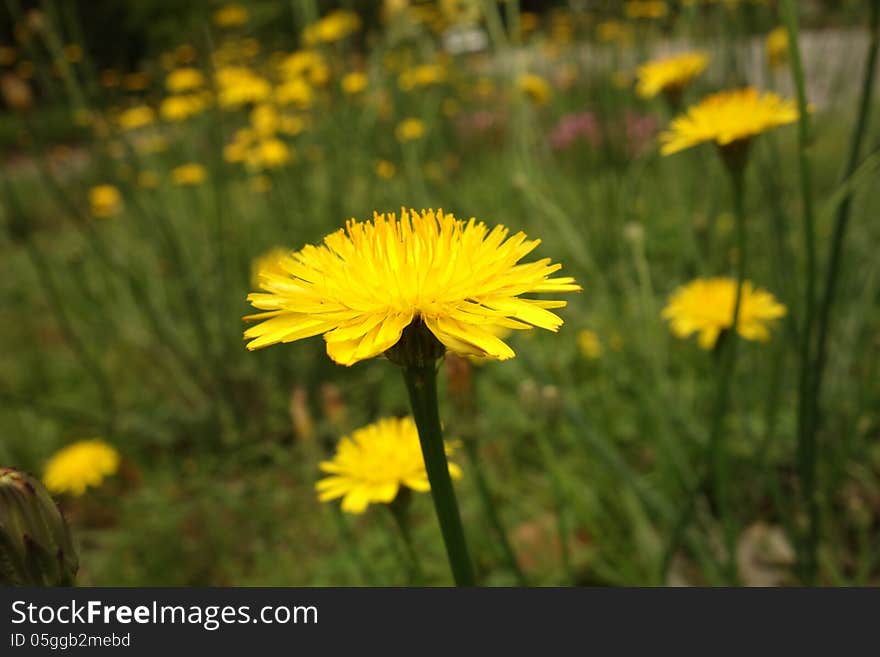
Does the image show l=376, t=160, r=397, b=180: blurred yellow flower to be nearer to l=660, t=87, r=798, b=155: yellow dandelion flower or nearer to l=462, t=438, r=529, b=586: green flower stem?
l=660, t=87, r=798, b=155: yellow dandelion flower

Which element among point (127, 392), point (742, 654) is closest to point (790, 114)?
point (742, 654)

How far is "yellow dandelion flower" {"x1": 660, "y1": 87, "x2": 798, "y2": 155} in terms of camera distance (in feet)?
2.79

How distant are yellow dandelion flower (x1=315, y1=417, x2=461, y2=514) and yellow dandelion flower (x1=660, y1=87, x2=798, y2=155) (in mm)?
503

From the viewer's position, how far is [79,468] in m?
1.74

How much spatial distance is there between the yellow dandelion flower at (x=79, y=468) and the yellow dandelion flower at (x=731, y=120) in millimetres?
1547

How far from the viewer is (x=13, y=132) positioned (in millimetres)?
6660

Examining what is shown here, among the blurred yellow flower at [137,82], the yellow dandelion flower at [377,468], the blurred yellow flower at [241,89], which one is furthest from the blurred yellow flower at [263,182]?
the yellow dandelion flower at [377,468]

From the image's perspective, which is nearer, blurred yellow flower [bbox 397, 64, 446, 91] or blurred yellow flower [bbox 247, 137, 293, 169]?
blurred yellow flower [bbox 247, 137, 293, 169]

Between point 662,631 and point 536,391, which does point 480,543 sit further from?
point 662,631

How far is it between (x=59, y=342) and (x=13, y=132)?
4.87 m

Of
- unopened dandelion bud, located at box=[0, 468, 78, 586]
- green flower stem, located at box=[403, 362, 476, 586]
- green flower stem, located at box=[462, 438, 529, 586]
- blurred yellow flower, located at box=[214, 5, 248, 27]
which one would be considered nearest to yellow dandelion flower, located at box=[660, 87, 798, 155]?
green flower stem, located at box=[462, 438, 529, 586]

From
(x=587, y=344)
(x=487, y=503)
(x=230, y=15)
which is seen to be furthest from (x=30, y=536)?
(x=230, y=15)

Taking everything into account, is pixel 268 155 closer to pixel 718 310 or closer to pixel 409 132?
pixel 409 132

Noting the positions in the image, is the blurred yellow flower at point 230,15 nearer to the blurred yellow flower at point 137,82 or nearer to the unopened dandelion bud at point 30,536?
the blurred yellow flower at point 137,82
